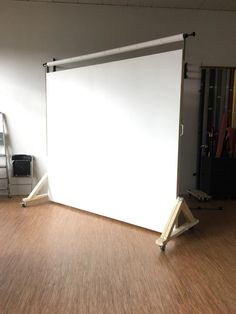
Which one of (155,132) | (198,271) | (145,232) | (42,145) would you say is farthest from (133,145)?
(42,145)

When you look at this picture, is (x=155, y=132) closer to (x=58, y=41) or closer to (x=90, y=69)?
(x=90, y=69)

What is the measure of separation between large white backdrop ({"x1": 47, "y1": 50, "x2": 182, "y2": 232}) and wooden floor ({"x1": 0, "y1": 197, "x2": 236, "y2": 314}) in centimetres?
38

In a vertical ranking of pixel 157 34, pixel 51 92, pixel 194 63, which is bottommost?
pixel 51 92

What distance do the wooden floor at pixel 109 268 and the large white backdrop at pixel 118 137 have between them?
38 cm

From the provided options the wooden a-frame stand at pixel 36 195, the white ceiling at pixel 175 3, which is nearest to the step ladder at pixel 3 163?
the wooden a-frame stand at pixel 36 195

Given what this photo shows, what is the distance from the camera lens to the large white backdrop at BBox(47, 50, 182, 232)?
355cm

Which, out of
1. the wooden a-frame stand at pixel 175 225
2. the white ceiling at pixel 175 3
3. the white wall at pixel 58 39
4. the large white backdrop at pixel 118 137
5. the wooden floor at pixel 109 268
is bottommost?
the wooden floor at pixel 109 268

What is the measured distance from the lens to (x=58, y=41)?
16.8ft

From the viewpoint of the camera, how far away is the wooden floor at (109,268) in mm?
2307

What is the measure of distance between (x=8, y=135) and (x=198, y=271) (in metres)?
3.88

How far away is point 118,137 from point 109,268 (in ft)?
5.82

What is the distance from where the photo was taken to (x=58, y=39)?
5117 millimetres

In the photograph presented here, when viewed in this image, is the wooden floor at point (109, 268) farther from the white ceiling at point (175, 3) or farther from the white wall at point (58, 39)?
the white ceiling at point (175, 3)

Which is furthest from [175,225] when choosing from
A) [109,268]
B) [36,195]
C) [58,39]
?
[58,39]
